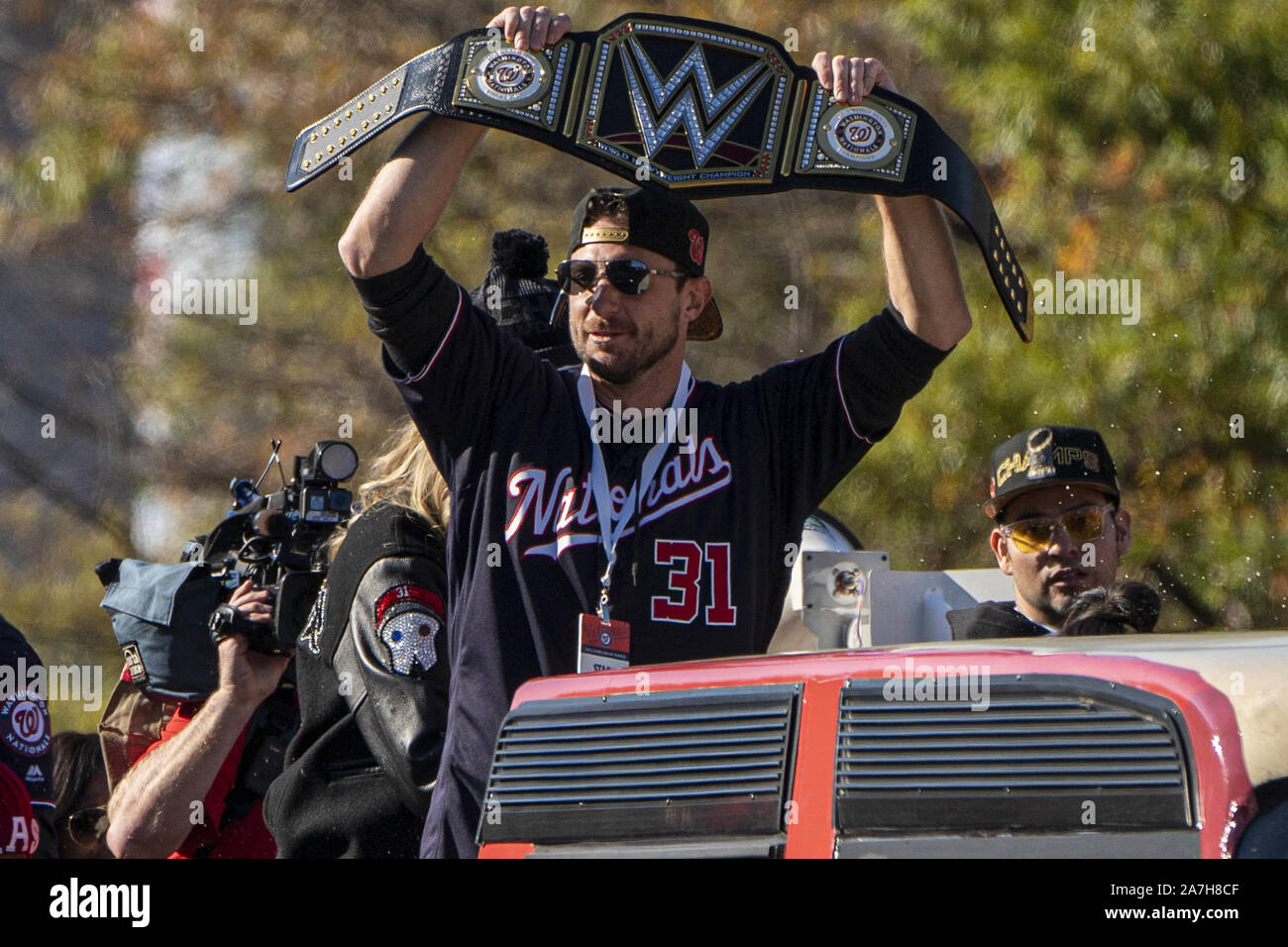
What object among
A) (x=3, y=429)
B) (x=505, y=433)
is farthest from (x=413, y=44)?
(x=505, y=433)

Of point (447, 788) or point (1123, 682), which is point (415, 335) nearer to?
point (447, 788)

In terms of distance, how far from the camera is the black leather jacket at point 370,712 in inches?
145

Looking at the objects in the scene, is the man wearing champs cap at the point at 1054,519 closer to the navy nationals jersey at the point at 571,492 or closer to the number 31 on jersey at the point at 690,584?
the navy nationals jersey at the point at 571,492

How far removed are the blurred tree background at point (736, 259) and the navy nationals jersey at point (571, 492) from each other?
3.72m

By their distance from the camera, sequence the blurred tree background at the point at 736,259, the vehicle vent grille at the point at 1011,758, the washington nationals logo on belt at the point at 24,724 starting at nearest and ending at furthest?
the vehicle vent grille at the point at 1011,758, the washington nationals logo on belt at the point at 24,724, the blurred tree background at the point at 736,259

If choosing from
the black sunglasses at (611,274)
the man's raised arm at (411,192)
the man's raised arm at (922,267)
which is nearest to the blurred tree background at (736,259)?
Answer: the man's raised arm at (922,267)

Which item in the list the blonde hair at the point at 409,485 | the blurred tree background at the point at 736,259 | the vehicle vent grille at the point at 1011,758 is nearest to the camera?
the vehicle vent grille at the point at 1011,758

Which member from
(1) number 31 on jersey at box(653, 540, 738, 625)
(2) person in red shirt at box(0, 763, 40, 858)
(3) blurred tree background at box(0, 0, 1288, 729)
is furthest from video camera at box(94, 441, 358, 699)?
(3) blurred tree background at box(0, 0, 1288, 729)

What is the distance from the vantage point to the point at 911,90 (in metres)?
10.5

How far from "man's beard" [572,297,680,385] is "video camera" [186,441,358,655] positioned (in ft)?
2.68

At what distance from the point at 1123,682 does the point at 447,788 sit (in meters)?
1.51

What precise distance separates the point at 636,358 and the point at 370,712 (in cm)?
91

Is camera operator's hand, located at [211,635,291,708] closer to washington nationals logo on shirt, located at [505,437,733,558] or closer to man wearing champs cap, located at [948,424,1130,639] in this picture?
washington nationals logo on shirt, located at [505,437,733,558]

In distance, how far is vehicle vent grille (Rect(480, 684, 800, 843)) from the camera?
2.55m
